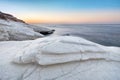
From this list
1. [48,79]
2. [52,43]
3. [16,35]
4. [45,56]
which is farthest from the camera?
[16,35]

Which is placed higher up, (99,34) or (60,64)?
(60,64)

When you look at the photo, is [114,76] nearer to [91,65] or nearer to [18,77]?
[91,65]

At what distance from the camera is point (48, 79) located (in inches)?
118

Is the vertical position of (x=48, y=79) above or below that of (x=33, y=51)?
below

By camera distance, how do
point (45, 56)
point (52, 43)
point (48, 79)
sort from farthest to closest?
point (52, 43)
point (45, 56)
point (48, 79)

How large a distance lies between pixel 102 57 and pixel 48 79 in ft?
5.31

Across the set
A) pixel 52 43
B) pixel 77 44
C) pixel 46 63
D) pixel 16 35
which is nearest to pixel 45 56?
pixel 46 63

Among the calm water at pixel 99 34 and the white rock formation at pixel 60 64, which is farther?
the calm water at pixel 99 34

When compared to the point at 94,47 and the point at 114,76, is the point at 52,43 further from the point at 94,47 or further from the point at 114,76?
the point at 114,76

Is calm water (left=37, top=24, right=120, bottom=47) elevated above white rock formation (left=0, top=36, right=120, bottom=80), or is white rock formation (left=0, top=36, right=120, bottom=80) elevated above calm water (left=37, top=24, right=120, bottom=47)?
white rock formation (left=0, top=36, right=120, bottom=80)

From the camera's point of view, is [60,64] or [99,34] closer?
[60,64]

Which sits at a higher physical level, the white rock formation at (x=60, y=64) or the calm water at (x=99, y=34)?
the white rock formation at (x=60, y=64)

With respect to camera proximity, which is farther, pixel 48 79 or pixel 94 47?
pixel 94 47

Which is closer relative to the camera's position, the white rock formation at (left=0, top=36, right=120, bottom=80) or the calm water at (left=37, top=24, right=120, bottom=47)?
the white rock formation at (left=0, top=36, right=120, bottom=80)
